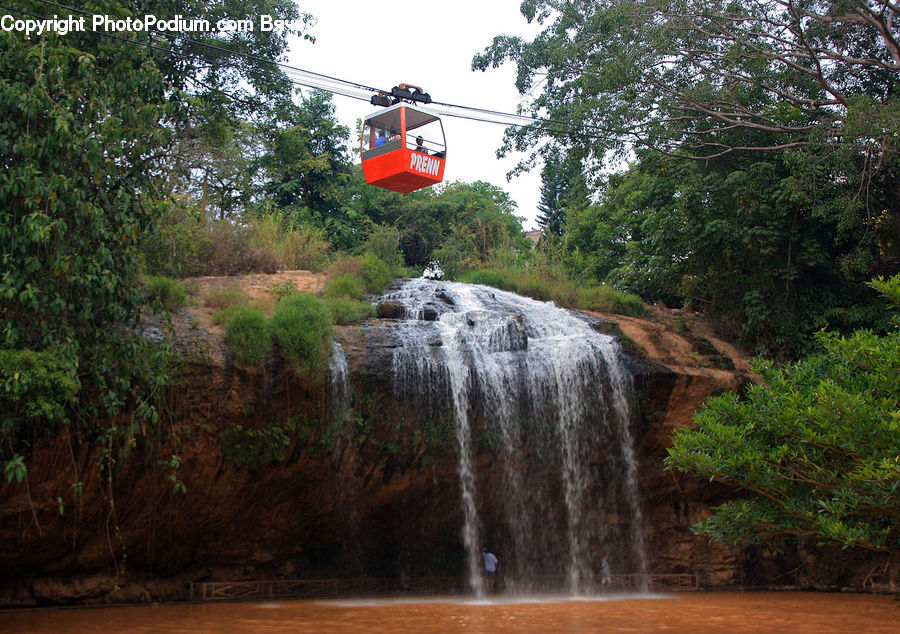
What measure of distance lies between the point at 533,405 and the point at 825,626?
614 centimetres

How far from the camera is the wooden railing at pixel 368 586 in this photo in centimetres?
1323

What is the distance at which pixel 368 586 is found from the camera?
47.7 feet

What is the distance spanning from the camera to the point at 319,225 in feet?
90.2

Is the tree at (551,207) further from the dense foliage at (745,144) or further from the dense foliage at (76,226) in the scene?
the dense foliage at (76,226)

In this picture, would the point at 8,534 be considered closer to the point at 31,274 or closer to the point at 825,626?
the point at 31,274

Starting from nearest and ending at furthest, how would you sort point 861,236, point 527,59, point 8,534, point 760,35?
point 8,534 → point 760,35 → point 861,236 → point 527,59

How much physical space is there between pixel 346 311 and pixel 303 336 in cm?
185

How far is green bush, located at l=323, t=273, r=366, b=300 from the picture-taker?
16.6m

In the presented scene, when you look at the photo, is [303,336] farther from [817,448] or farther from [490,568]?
[817,448]

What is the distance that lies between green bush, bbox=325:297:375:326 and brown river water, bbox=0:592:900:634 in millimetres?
4853

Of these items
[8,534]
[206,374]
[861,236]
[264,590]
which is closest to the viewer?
[8,534]

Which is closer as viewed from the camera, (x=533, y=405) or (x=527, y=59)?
(x=533, y=405)

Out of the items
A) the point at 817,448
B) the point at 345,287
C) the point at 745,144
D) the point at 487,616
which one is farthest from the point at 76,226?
the point at 745,144

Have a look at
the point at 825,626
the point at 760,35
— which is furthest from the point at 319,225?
the point at 825,626
